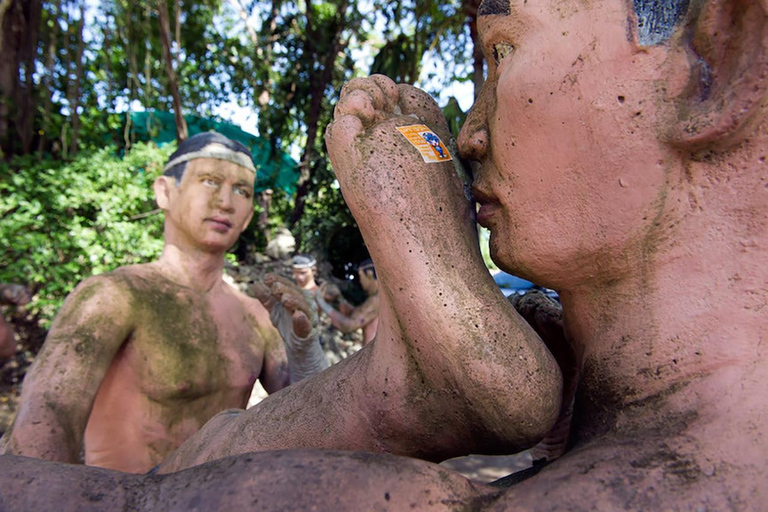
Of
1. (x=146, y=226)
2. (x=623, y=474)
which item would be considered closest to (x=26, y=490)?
(x=623, y=474)

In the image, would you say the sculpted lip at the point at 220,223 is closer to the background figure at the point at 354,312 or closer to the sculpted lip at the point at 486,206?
the sculpted lip at the point at 486,206

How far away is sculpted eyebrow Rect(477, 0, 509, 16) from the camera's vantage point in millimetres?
1049

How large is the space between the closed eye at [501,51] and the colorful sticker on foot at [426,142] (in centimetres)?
18

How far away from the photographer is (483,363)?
0.94 m

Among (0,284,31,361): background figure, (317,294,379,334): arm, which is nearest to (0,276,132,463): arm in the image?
(0,284,31,361): background figure

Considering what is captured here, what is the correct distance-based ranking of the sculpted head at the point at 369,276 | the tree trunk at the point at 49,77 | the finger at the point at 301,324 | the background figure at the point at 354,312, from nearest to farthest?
the finger at the point at 301,324, the background figure at the point at 354,312, the sculpted head at the point at 369,276, the tree trunk at the point at 49,77

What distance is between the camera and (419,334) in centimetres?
99

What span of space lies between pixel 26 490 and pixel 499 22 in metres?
1.02

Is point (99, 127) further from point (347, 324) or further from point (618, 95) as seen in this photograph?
point (618, 95)

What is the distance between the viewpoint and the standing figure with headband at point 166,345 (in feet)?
5.56

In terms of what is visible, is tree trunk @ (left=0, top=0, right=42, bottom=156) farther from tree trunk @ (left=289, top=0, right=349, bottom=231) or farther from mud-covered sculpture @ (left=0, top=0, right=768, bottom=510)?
mud-covered sculpture @ (left=0, top=0, right=768, bottom=510)

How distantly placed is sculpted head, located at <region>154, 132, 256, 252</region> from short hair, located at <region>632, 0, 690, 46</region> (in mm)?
1686

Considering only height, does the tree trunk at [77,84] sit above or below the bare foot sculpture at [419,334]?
above

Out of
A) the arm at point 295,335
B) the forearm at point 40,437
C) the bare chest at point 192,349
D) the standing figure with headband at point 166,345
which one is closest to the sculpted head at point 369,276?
the arm at point 295,335
